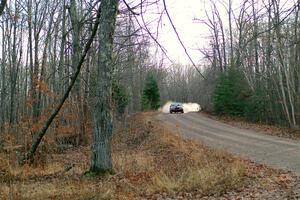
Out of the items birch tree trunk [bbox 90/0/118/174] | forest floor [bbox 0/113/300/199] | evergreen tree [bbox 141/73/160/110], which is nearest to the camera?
forest floor [bbox 0/113/300/199]

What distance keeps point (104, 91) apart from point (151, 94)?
154ft

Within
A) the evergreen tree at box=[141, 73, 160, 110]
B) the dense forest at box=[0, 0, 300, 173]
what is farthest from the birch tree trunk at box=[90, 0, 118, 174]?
the evergreen tree at box=[141, 73, 160, 110]

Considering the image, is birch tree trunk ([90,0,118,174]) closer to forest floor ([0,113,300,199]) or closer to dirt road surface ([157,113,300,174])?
forest floor ([0,113,300,199])

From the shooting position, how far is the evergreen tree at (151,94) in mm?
56219

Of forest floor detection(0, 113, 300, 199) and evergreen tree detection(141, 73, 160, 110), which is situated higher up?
evergreen tree detection(141, 73, 160, 110)

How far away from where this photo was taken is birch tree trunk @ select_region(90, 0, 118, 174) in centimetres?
1089

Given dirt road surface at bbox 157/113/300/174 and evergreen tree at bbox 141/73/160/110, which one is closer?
dirt road surface at bbox 157/113/300/174

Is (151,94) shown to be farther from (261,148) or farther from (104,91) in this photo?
(104,91)

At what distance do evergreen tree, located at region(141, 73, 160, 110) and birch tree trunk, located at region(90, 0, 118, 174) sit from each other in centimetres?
4473

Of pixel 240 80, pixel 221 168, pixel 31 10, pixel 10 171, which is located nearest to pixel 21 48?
pixel 31 10

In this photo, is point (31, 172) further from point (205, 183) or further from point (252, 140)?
point (252, 140)

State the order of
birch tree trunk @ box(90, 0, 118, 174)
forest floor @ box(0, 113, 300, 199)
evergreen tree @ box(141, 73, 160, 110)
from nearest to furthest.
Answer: forest floor @ box(0, 113, 300, 199) → birch tree trunk @ box(90, 0, 118, 174) → evergreen tree @ box(141, 73, 160, 110)

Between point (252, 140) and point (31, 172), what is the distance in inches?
481

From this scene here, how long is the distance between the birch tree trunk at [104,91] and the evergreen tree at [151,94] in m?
44.7
